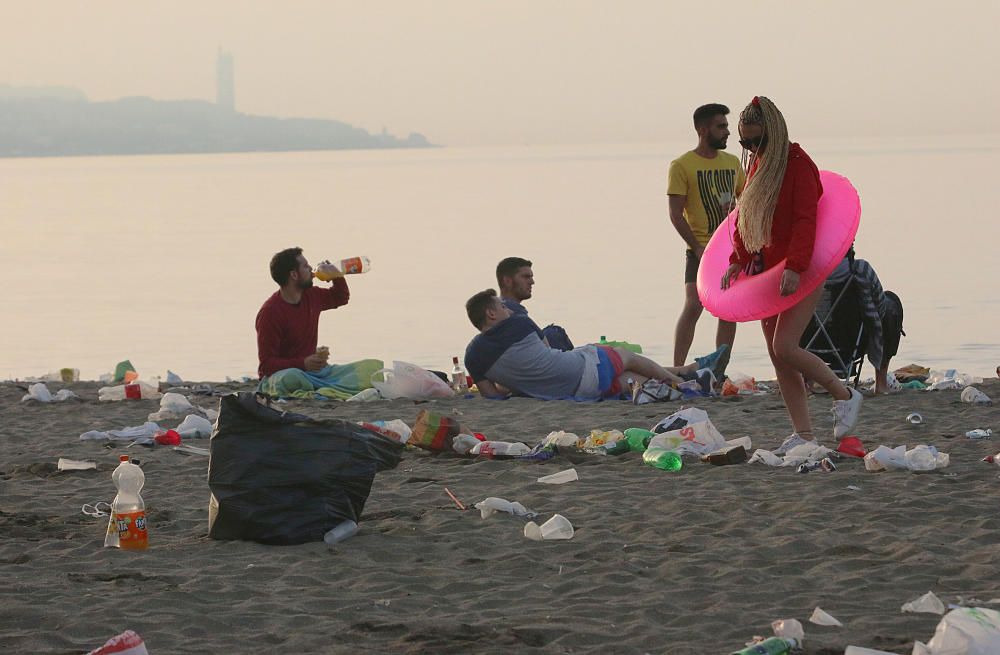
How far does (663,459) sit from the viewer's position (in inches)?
245

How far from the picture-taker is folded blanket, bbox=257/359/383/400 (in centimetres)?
905

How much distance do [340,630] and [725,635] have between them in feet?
3.48

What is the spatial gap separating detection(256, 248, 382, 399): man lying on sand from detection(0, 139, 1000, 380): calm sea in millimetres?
3120

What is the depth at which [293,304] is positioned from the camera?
9117mm

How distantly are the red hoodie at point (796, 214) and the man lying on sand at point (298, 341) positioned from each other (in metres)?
3.57

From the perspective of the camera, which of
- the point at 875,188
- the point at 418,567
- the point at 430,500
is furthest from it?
the point at 875,188

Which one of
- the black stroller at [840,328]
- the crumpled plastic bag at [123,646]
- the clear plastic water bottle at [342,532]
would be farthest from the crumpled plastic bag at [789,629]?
the black stroller at [840,328]

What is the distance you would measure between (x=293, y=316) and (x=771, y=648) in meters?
5.93

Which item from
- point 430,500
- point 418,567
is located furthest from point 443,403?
point 418,567

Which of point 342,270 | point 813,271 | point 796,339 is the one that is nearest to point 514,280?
point 342,270

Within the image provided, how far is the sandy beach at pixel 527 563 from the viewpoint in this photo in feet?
12.9

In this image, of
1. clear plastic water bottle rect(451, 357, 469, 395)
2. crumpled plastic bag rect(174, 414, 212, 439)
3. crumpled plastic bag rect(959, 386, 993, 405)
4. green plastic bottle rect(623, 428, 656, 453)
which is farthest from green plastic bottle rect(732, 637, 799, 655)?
clear plastic water bottle rect(451, 357, 469, 395)

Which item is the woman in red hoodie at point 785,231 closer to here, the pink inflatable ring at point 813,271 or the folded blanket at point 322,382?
the pink inflatable ring at point 813,271

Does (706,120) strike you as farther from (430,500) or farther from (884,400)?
(430,500)
